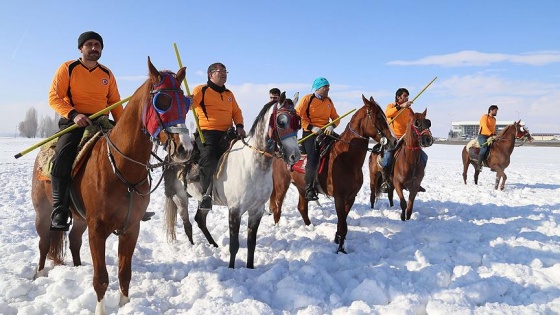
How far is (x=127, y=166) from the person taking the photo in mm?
3760

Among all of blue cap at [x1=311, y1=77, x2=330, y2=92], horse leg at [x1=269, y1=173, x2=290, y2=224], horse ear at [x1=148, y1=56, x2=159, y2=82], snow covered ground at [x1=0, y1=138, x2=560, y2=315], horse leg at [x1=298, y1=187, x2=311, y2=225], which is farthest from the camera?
horse leg at [x1=269, y1=173, x2=290, y2=224]

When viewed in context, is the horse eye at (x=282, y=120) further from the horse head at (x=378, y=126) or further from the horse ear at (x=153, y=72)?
the horse head at (x=378, y=126)

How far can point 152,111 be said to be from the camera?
3395 mm

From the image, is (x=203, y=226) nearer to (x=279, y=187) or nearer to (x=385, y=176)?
(x=279, y=187)

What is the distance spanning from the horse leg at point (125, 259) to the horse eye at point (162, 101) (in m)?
1.56

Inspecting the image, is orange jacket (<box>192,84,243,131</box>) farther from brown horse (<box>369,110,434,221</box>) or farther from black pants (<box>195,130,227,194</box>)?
brown horse (<box>369,110,434,221</box>)

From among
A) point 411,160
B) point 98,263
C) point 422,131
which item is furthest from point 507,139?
point 98,263

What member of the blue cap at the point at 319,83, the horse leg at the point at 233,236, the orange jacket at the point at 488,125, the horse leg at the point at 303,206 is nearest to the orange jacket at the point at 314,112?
the blue cap at the point at 319,83

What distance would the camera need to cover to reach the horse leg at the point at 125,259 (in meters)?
4.15

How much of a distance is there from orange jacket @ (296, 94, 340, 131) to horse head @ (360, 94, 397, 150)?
114 centimetres

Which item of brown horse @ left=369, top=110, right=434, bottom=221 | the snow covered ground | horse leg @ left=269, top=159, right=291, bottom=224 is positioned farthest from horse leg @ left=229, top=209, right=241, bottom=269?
brown horse @ left=369, top=110, right=434, bottom=221

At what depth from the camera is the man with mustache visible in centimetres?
414

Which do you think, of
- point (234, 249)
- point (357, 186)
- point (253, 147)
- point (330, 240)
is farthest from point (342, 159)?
point (234, 249)

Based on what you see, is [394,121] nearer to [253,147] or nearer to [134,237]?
[253,147]
